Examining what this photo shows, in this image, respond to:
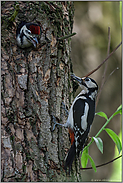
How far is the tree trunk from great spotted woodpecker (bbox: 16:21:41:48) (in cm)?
4

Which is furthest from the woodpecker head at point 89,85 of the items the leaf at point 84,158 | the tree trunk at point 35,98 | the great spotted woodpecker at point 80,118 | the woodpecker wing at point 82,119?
the leaf at point 84,158

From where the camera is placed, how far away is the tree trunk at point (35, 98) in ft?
5.36

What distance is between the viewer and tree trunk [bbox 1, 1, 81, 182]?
1.63m

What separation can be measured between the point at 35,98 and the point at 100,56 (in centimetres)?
325

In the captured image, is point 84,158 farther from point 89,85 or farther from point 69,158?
point 89,85

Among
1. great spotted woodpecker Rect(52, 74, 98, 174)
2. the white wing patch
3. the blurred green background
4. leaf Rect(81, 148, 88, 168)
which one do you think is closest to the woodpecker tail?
great spotted woodpecker Rect(52, 74, 98, 174)

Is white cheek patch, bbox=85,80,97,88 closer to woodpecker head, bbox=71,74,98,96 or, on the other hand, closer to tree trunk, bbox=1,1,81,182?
woodpecker head, bbox=71,74,98,96

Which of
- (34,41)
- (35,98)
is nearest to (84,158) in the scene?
(35,98)

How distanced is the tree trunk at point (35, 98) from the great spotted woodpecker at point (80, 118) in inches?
3.2

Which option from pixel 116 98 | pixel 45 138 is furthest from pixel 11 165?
pixel 116 98

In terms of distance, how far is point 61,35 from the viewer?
202 cm

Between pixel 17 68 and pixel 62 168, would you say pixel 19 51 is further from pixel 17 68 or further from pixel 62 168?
pixel 62 168

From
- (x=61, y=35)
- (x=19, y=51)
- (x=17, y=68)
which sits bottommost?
(x=17, y=68)

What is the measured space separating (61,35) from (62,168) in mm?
1267
